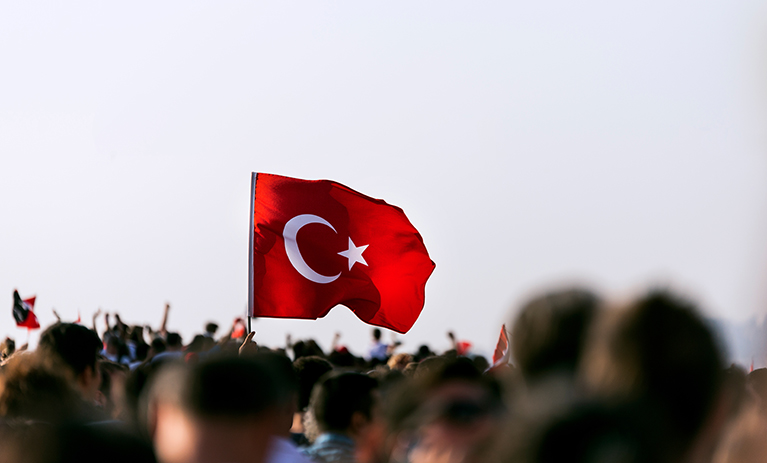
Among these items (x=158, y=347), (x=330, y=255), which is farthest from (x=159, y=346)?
(x=330, y=255)

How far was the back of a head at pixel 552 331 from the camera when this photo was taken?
2.63 metres

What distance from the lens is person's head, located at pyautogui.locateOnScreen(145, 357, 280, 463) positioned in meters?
2.84

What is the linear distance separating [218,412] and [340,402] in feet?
6.54

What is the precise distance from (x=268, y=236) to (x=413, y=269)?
6.78ft

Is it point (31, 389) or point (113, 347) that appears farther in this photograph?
point (113, 347)

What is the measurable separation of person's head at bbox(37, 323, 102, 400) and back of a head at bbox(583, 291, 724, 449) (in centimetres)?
419

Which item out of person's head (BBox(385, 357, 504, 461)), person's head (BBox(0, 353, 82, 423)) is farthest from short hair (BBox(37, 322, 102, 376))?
person's head (BBox(385, 357, 504, 461))

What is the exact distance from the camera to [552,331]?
8.76 ft

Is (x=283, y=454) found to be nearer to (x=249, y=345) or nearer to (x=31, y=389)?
(x=31, y=389)

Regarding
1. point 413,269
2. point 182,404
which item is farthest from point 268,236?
point 182,404

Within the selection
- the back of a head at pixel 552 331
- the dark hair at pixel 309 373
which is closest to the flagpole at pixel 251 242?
the dark hair at pixel 309 373

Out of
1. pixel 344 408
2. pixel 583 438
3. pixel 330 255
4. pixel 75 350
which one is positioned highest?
pixel 583 438

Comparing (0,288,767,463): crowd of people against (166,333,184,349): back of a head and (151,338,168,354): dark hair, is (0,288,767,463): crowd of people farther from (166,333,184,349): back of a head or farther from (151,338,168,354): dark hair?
(166,333,184,349): back of a head

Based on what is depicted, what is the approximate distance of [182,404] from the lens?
2.88 meters
